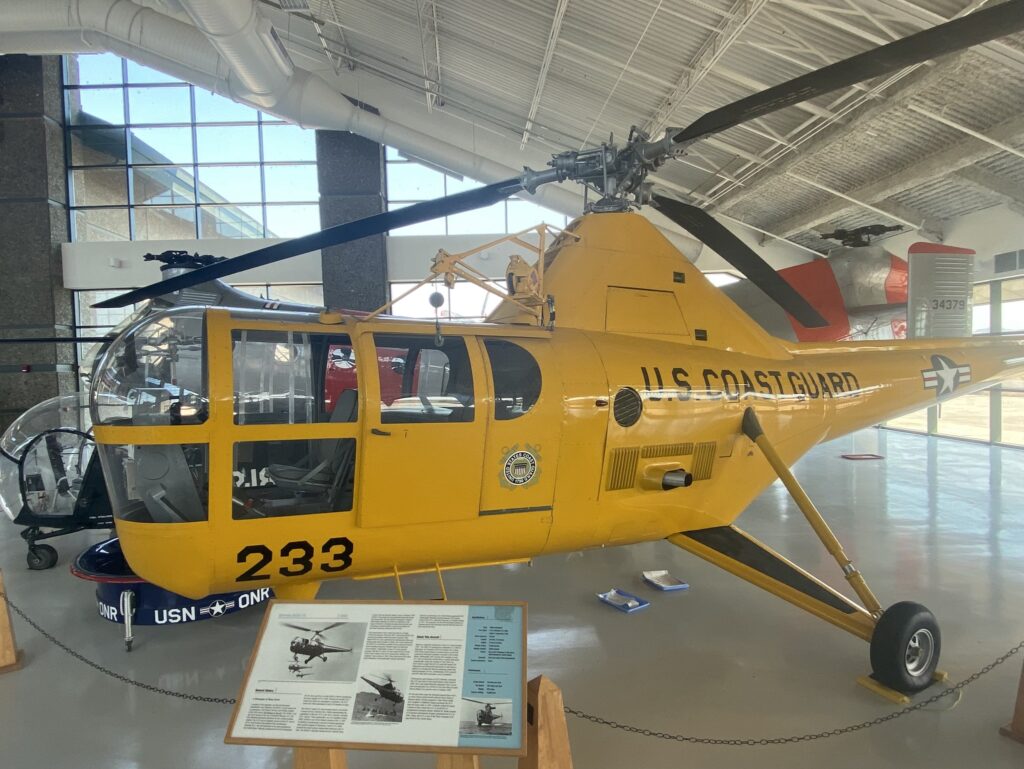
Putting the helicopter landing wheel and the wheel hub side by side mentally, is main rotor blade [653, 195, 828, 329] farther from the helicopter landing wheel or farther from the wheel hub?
the helicopter landing wheel

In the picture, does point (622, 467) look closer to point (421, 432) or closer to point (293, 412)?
point (421, 432)

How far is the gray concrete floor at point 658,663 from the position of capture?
→ 3.22 metres

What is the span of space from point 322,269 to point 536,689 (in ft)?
53.1

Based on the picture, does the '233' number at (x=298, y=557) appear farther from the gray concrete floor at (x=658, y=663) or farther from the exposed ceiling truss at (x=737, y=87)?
the exposed ceiling truss at (x=737, y=87)

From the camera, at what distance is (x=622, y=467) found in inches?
158

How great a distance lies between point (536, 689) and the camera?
199cm

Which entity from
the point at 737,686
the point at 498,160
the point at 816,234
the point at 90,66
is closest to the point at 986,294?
the point at 816,234

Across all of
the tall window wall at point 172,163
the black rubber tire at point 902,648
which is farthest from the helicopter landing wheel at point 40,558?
the tall window wall at point 172,163

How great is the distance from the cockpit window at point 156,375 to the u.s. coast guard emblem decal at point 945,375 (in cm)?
633

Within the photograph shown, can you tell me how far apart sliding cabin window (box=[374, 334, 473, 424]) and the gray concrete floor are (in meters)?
1.85

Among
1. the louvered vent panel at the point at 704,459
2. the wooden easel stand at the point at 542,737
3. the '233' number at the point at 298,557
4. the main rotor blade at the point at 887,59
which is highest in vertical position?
the main rotor blade at the point at 887,59

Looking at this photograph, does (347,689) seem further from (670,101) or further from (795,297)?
(670,101)

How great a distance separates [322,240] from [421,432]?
4.73ft

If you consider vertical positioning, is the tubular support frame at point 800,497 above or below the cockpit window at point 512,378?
below
